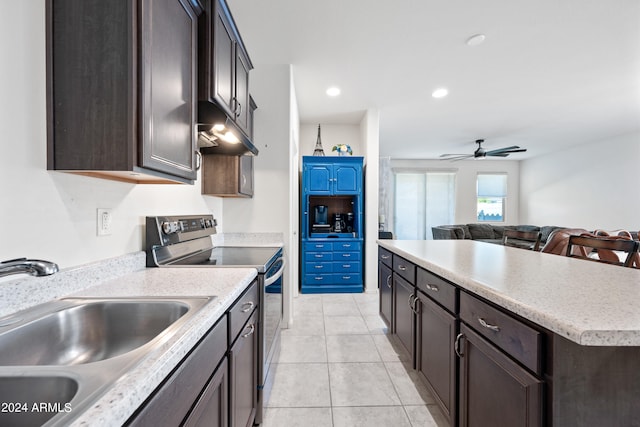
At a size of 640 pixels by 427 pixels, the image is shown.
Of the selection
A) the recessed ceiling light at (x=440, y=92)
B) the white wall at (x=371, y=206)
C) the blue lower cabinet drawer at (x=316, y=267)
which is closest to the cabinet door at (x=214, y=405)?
the blue lower cabinet drawer at (x=316, y=267)

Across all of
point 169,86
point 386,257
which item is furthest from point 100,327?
point 386,257

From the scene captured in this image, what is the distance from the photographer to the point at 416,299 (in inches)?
66.8

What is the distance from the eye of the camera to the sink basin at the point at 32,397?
1.50 feet

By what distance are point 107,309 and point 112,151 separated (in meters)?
0.52

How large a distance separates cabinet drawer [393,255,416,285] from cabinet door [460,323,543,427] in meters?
0.59

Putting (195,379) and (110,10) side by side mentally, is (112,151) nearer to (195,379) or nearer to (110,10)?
(110,10)

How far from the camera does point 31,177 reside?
2.81 ft

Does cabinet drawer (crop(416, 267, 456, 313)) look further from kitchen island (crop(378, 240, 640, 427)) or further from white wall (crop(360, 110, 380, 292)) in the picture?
white wall (crop(360, 110, 380, 292))

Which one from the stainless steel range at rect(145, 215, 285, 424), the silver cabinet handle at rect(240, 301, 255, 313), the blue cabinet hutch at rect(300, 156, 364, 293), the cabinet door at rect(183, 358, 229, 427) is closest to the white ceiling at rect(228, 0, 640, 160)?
the blue cabinet hutch at rect(300, 156, 364, 293)

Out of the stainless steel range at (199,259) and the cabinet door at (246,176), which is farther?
the cabinet door at (246,176)

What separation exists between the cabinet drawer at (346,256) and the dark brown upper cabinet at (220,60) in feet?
8.42

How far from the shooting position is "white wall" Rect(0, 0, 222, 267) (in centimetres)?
79

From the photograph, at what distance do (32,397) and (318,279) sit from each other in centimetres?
344

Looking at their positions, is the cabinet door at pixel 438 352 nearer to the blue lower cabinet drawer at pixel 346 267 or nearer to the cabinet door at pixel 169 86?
the cabinet door at pixel 169 86
